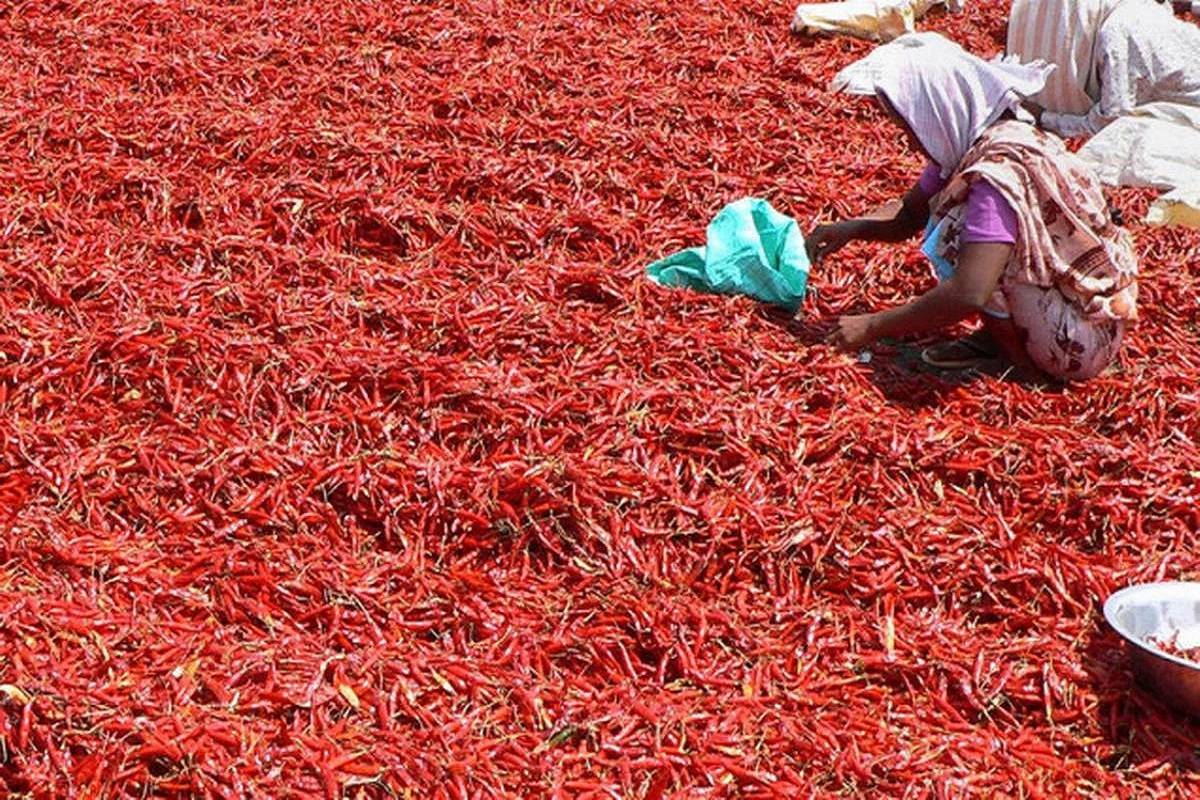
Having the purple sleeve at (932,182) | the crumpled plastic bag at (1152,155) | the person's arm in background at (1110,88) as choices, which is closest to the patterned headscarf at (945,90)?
the purple sleeve at (932,182)

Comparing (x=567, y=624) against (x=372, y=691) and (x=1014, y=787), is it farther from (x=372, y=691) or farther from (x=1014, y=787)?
(x=1014, y=787)

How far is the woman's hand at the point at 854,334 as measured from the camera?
5.43m

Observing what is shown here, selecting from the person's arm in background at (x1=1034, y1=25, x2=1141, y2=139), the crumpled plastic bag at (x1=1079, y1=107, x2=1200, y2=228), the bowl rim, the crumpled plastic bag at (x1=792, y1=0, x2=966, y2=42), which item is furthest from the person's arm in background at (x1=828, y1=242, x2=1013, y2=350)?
the crumpled plastic bag at (x1=792, y1=0, x2=966, y2=42)

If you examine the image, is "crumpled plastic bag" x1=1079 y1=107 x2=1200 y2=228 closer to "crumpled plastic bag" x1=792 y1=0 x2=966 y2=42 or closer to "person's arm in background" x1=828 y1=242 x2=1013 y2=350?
"crumpled plastic bag" x1=792 y1=0 x2=966 y2=42

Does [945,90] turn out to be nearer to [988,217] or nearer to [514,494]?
[988,217]

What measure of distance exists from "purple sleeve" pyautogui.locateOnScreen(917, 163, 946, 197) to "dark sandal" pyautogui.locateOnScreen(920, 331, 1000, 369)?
570 mm

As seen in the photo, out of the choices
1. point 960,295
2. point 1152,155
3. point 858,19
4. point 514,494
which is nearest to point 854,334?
point 960,295

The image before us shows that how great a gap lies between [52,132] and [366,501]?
335 centimetres

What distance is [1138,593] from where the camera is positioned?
13.9 ft

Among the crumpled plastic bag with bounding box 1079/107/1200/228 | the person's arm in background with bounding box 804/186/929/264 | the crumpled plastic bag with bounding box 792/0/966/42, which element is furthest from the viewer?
the crumpled plastic bag with bounding box 792/0/966/42

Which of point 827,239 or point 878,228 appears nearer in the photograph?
point 878,228

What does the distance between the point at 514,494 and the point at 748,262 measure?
167cm

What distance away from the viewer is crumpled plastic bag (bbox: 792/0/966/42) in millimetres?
9453

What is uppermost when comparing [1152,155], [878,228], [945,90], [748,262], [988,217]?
[945,90]
